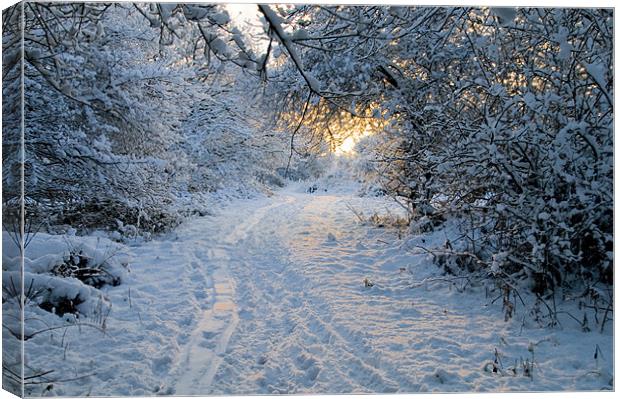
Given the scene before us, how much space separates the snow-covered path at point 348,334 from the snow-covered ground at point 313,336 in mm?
10

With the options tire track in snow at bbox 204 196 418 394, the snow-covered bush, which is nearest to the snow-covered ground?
tire track in snow at bbox 204 196 418 394

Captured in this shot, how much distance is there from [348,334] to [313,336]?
27 cm

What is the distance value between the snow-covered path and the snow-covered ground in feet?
0.03

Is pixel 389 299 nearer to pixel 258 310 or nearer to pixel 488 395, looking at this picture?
pixel 258 310

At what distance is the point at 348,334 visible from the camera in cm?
368

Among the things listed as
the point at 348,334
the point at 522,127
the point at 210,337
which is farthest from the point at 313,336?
the point at 522,127

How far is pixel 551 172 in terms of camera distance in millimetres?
3611

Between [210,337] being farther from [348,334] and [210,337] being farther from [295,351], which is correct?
[348,334]

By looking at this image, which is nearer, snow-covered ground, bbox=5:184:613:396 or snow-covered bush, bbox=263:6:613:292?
snow-covered ground, bbox=5:184:613:396

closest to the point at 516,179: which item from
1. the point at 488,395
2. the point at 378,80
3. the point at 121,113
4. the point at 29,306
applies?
the point at 488,395

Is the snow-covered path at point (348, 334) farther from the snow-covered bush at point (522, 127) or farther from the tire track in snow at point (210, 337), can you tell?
the snow-covered bush at point (522, 127)

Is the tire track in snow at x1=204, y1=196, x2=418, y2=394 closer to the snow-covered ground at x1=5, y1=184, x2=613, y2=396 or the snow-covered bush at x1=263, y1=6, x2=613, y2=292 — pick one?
the snow-covered ground at x1=5, y1=184, x2=613, y2=396

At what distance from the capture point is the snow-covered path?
120 inches

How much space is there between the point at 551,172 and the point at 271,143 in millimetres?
4172
